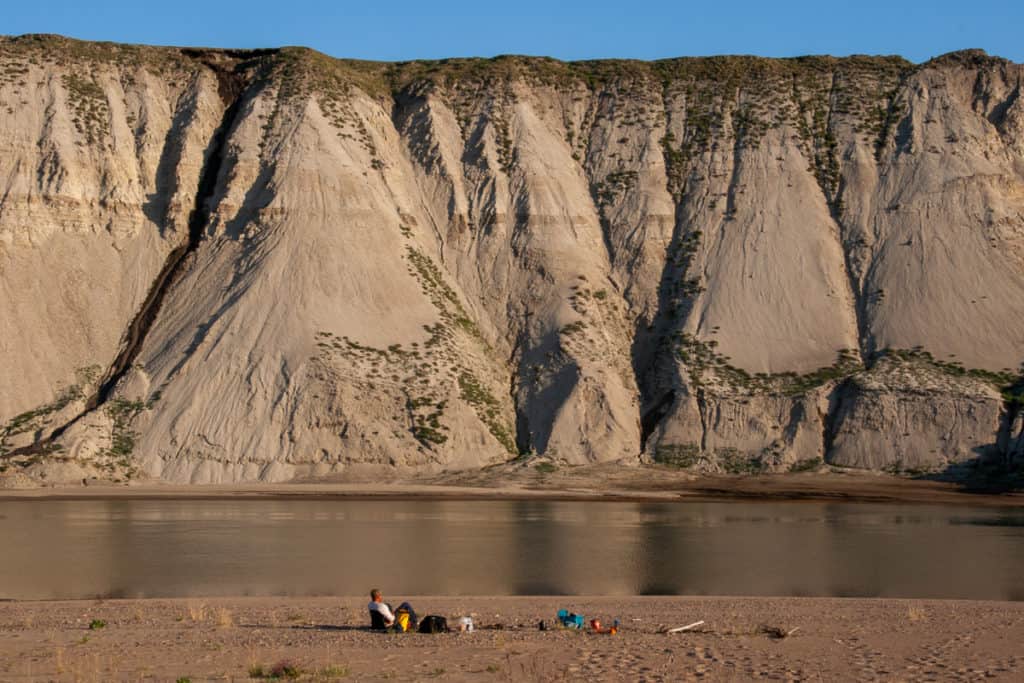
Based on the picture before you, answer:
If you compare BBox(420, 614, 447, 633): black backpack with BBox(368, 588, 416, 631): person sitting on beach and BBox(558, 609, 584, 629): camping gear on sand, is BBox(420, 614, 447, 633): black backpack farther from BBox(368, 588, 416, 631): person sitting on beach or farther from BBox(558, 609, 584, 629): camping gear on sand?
BBox(558, 609, 584, 629): camping gear on sand

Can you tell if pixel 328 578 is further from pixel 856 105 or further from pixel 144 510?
pixel 856 105

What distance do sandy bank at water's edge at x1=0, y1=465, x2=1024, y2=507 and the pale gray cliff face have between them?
189cm

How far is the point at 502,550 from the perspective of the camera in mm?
33812

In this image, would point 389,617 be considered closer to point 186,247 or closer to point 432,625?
point 432,625

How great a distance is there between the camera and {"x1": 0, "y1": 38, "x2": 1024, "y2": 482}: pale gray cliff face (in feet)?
198

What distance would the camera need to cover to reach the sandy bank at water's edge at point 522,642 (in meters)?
16.6

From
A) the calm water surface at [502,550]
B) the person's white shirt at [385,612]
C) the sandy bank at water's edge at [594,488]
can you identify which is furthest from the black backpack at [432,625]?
the sandy bank at water's edge at [594,488]

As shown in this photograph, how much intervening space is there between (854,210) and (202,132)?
3753 centimetres

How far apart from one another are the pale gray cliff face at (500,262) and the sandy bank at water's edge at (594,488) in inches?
74.3

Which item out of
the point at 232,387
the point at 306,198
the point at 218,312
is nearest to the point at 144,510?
the point at 232,387

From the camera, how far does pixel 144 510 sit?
4678cm

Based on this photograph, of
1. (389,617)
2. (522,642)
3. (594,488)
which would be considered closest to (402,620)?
(389,617)

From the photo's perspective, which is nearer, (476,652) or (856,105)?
(476,652)

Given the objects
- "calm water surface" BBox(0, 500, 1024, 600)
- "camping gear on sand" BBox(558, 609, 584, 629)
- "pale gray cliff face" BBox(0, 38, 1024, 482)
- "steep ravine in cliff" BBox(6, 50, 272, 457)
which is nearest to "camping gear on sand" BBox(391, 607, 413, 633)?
"camping gear on sand" BBox(558, 609, 584, 629)
